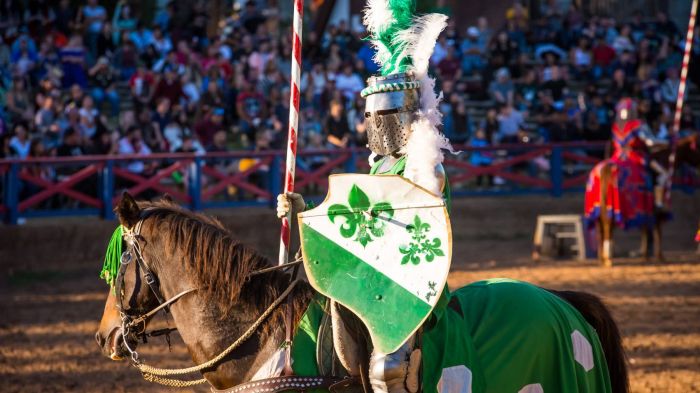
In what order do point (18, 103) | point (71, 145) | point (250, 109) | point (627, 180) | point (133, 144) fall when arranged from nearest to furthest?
point (627, 180) < point (71, 145) < point (133, 144) < point (18, 103) < point (250, 109)

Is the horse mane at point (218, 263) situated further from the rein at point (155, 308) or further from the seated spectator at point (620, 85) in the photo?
the seated spectator at point (620, 85)

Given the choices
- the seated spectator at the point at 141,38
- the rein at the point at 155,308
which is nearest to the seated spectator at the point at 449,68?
the seated spectator at the point at 141,38

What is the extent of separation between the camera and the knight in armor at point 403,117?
4.31 metres

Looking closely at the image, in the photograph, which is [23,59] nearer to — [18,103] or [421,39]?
[18,103]

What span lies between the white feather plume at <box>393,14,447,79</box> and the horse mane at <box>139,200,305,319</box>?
3.80 ft

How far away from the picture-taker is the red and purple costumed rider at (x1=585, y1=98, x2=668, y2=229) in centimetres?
1416

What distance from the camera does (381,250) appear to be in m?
4.33

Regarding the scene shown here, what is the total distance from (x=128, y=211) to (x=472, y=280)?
8357 mm

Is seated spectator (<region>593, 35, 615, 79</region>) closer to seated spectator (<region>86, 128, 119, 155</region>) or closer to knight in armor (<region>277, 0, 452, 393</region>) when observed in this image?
seated spectator (<region>86, 128, 119, 155</region>)

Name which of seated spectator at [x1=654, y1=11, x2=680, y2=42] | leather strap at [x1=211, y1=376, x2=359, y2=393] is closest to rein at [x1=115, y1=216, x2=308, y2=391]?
leather strap at [x1=211, y1=376, x2=359, y2=393]

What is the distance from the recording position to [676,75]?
21.8 meters

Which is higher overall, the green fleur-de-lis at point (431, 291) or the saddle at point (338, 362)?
the green fleur-de-lis at point (431, 291)

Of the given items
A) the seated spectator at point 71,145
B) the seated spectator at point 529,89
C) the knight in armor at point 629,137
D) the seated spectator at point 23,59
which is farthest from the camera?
the seated spectator at point 529,89

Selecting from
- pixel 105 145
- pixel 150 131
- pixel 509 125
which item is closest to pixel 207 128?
pixel 150 131
